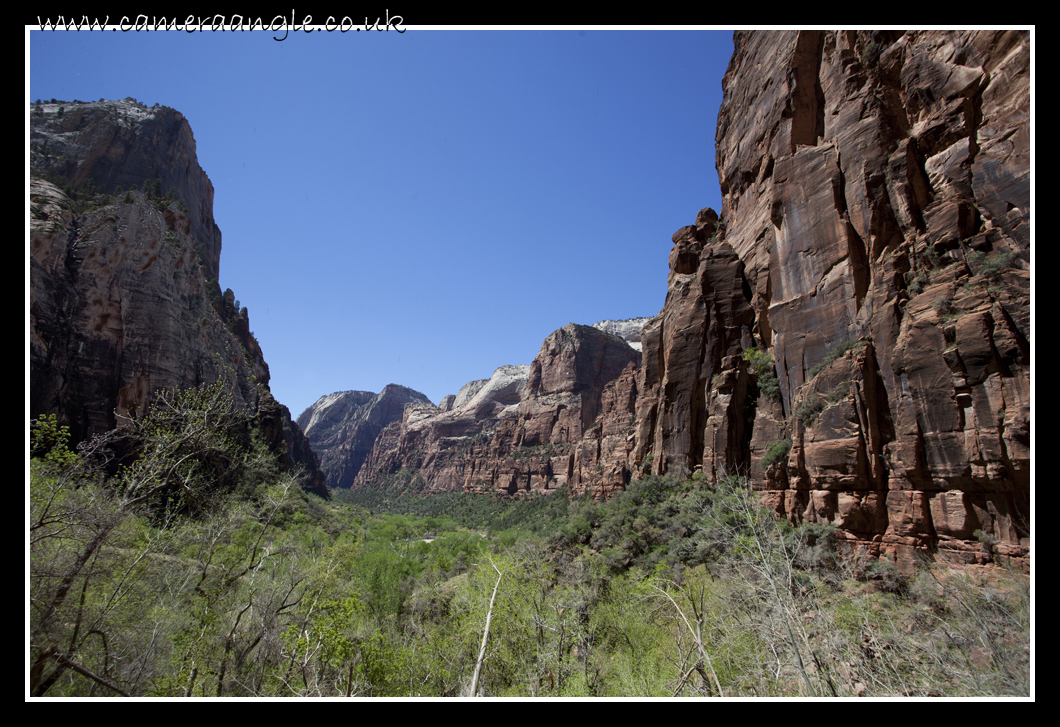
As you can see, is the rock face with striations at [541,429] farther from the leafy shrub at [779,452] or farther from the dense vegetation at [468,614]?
the dense vegetation at [468,614]

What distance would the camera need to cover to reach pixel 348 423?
174 metres

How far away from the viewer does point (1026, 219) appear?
1208cm

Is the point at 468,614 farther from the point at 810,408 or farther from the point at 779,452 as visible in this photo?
the point at 810,408

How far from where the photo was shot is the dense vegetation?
25.0 ft

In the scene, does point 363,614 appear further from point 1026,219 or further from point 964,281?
point 1026,219

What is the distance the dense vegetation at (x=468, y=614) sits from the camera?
25.0ft

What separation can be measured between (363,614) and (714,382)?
22.3 meters

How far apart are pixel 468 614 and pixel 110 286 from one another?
41.7m

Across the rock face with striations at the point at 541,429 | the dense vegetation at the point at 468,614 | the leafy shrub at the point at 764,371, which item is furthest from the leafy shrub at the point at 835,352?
the rock face with striations at the point at 541,429

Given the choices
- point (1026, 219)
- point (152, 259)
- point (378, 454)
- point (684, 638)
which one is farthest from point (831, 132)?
point (378, 454)

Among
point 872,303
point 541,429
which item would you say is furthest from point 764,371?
point 541,429

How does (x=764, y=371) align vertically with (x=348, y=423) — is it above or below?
above
